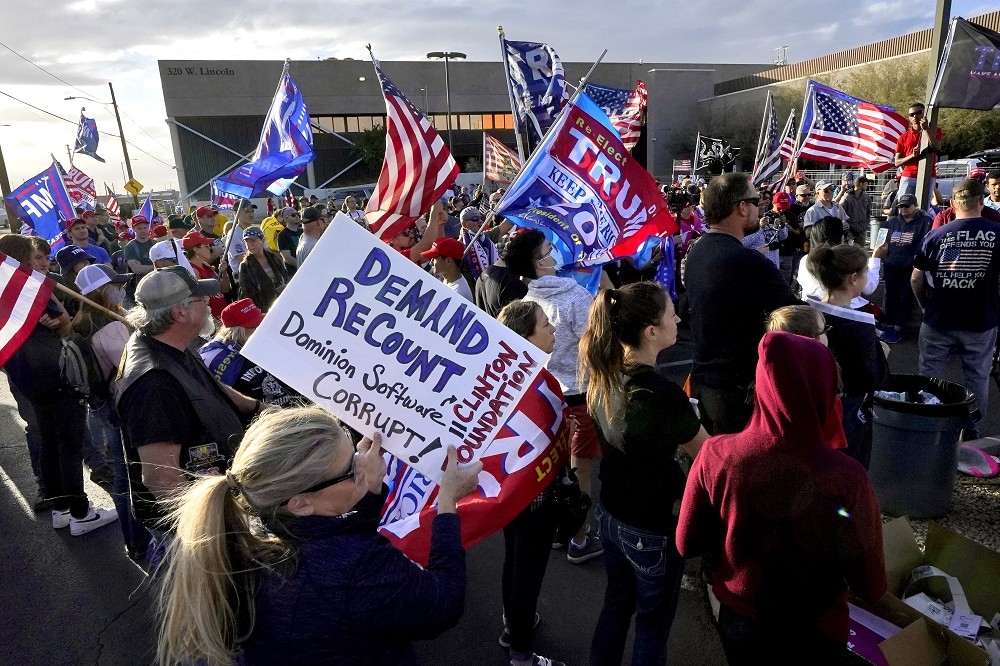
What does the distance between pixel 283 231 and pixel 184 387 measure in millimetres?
8146

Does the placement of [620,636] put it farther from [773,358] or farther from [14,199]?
[14,199]

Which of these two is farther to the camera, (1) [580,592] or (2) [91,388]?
(2) [91,388]

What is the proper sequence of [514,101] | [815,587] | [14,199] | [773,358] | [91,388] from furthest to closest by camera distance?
[14,199]
[514,101]
[91,388]
[815,587]
[773,358]

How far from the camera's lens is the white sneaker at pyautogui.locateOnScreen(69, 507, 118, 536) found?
4.60m

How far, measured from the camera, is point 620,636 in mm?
2545

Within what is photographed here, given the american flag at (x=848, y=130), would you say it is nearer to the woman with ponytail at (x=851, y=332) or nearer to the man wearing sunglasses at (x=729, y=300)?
the woman with ponytail at (x=851, y=332)

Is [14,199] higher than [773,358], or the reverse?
[14,199]

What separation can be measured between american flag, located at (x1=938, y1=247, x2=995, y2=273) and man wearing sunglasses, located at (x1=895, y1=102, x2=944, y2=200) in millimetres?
3334

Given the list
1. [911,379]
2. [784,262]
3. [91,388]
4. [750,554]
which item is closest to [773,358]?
[750,554]

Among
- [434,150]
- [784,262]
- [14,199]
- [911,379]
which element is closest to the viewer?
[911,379]

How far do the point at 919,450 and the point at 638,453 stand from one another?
260 cm

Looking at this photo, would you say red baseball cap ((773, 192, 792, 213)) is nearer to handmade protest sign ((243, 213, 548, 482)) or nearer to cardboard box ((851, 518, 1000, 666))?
cardboard box ((851, 518, 1000, 666))

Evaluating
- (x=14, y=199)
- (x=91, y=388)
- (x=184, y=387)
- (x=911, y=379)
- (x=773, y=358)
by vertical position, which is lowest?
(x=911, y=379)

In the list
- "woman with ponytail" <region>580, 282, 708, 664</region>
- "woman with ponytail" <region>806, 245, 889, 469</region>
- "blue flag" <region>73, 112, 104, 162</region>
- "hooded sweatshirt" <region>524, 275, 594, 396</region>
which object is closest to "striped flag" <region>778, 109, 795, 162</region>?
"woman with ponytail" <region>806, 245, 889, 469</region>
